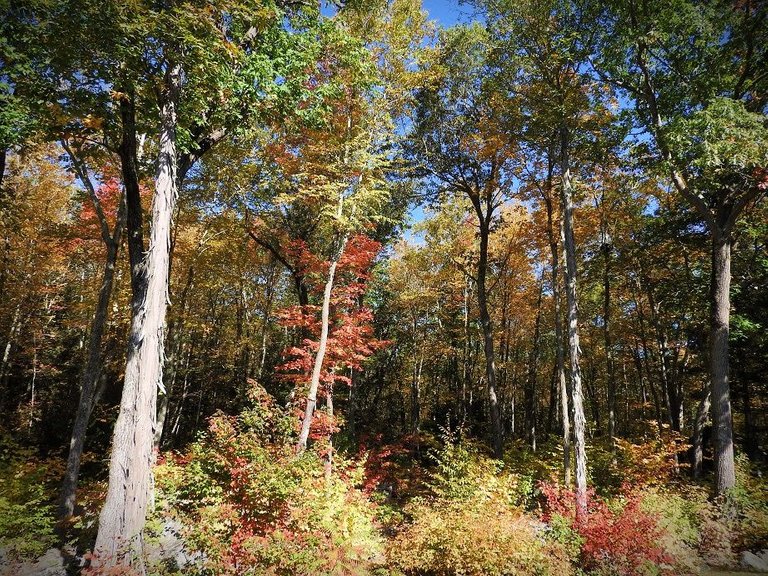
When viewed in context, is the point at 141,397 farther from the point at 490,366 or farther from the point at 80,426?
the point at 490,366

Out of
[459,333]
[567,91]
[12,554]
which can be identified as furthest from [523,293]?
[12,554]

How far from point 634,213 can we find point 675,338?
6772 millimetres

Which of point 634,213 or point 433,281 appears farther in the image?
point 433,281

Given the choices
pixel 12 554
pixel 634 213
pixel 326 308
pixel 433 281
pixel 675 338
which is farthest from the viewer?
pixel 433 281

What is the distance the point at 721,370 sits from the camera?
991 cm

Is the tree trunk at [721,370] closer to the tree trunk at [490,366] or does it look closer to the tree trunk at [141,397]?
the tree trunk at [490,366]

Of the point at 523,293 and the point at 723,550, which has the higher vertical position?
the point at 523,293

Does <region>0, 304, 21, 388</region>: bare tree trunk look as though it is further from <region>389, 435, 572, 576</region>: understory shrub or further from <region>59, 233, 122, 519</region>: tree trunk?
<region>389, 435, 572, 576</region>: understory shrub

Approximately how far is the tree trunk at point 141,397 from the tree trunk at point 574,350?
27.9ft

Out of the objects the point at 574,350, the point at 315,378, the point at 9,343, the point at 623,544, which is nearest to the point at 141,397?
the point at 315,378

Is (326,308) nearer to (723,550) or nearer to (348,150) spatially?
(348,150)

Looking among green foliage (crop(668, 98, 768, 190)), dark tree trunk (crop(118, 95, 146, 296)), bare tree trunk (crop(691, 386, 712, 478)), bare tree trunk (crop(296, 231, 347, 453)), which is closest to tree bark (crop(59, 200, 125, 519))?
dark tree trunk (crop(118, 95, 146, 296))

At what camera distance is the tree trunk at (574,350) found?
8703mm

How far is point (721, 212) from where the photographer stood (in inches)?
414
